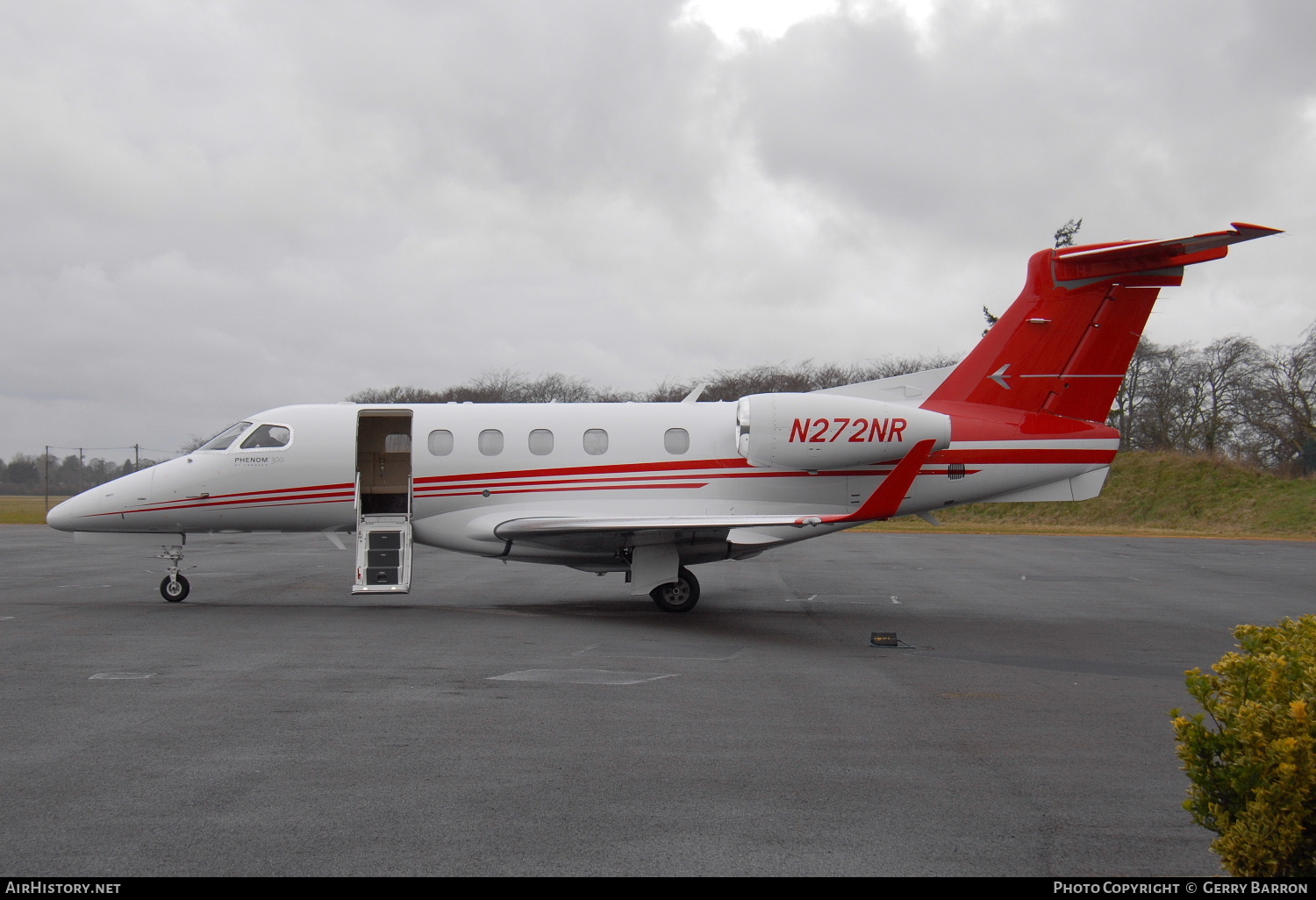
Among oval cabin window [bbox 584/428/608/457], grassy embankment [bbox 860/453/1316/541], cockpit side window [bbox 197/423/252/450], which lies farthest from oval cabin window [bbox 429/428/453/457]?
grassy embankment [bbox 860/453/1316/541]

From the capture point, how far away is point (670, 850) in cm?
444

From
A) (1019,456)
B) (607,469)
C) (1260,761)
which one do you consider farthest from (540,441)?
(1260,761)

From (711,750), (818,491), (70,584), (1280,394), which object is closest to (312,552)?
(70,584)

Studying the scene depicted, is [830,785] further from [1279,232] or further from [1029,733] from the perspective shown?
[1279,232]

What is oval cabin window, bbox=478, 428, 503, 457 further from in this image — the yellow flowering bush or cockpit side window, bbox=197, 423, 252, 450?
the yellow flowering bush

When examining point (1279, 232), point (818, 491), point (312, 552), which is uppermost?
point (1279, 232)

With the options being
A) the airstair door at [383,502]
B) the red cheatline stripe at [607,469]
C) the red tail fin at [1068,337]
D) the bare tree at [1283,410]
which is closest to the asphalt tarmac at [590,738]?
the airstair door at [383,502]

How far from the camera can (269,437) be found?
47.9ft

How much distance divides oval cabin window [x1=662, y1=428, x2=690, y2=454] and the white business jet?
38 mm

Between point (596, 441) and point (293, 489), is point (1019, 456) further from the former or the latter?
point (293, 489)

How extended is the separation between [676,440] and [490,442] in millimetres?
2850

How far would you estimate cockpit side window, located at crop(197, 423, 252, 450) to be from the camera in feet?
48.0

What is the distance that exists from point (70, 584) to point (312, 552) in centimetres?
872

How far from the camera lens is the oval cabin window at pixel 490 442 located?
14312 millimetres
